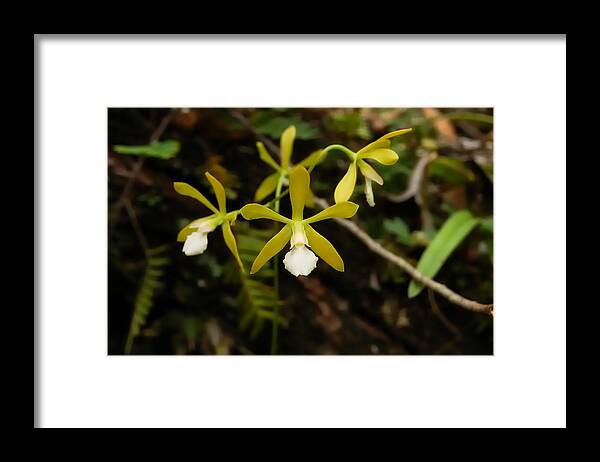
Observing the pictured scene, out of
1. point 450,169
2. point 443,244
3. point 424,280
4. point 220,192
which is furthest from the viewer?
point 450,169

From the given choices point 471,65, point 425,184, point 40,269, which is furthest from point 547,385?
point 40,269

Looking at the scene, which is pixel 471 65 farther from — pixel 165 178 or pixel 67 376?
pixel 67 376

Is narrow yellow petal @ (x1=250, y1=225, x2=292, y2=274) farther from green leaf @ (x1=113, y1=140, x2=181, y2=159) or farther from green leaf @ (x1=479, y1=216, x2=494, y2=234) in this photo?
green leaf @ (x1=479, y1=216, x2=494, y2=234)

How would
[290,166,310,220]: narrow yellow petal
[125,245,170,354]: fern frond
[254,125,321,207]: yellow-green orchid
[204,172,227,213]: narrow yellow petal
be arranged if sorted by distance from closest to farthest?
[290,166,310,220]: narrow yellow petal, [204,172,227,213]: narrow yellow petal, [254,125,321,207]: yellow-green orchid, [125,245,170,354]: fern frond

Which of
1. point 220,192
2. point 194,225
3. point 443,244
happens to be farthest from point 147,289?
point 443,244

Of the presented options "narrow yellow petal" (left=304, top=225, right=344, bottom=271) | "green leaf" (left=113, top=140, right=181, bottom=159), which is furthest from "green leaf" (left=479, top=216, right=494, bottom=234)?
"green leaf" (left=113, top=140, right=181, bottom=159)

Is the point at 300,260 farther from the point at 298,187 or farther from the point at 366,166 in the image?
the point at 366,166

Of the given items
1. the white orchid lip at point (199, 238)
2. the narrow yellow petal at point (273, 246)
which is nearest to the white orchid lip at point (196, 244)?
the white orchid lip at point (199, 238)
